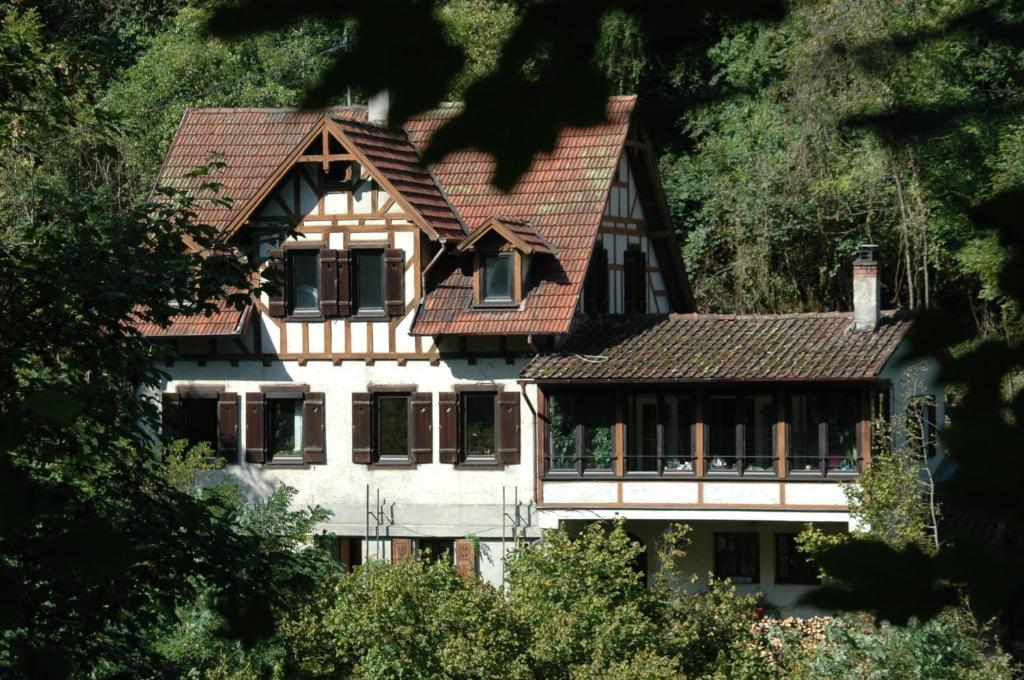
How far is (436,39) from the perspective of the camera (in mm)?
2537

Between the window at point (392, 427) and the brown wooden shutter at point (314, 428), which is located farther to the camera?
the brown wooden shutter at point (314, 428)

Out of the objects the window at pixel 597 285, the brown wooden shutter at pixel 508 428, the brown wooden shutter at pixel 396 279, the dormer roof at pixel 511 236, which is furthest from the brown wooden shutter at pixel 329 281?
the window at pixel 597 285

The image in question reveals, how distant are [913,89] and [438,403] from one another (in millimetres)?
23138

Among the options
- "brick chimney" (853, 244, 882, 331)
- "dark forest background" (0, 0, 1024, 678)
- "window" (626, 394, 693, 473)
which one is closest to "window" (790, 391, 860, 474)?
"brick chimney" (853, 244, 882, 331)

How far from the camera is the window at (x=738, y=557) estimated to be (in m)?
25.7

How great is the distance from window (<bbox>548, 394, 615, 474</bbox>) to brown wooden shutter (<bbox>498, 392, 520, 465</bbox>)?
0.55m

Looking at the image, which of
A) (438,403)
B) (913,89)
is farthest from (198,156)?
(913,89)

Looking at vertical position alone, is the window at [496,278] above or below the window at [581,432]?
above

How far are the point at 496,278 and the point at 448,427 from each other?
239 centimetres

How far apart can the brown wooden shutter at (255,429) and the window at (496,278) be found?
13.1 ft

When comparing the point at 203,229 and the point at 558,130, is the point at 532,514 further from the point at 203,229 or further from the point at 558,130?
the point at 558,130

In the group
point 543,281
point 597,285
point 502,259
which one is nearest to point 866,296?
point 597,285

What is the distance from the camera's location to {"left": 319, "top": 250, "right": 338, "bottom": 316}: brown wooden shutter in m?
26.1

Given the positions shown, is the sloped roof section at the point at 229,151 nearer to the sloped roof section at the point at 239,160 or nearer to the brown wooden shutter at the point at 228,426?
the sloped roof section at the point at 239,160
